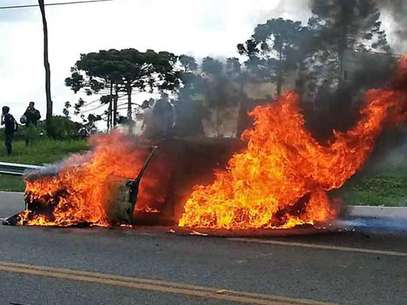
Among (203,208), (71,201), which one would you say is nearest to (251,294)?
(203,208)

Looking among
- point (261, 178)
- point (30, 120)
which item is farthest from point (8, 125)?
point (261, 178)

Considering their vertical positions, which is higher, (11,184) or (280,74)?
(280,74)

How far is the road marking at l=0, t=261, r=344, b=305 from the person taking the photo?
17.8 feet

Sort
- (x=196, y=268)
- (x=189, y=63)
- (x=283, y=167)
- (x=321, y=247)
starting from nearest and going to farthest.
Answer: (x=196, y=268)
(x=321, y=247)
(x=283, y=167)
(x=189, y=63)

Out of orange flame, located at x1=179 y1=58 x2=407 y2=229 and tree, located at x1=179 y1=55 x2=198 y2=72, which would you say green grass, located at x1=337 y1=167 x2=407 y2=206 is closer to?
orange flame, located at x1=179 y1=58 x2=407 y2=229

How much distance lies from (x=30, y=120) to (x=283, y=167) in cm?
1717

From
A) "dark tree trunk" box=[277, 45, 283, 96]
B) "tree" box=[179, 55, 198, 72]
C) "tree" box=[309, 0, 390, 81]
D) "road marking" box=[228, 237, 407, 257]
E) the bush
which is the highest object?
"tree" box=[309, 0, 390, 81]

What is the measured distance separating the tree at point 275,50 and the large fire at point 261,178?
0.55m

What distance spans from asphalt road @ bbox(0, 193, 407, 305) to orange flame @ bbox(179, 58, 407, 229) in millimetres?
740

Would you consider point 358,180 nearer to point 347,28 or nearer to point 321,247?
point 347,28

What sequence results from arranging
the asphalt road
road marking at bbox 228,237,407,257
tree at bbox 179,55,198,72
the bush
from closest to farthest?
the asphalt road
road marking at bbox 228,237,407,257
tree at bbox 179,55,198,72
the bush

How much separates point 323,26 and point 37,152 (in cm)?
1471

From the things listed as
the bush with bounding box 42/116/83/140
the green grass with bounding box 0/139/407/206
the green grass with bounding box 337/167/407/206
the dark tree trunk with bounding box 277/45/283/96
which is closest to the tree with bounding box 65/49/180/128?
the bush with bounding box 42/116/83/140

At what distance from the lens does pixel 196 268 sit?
6566 millimetres
